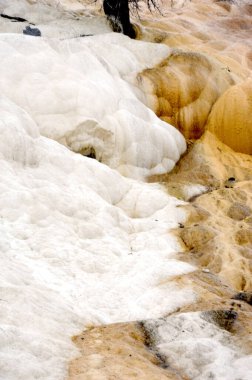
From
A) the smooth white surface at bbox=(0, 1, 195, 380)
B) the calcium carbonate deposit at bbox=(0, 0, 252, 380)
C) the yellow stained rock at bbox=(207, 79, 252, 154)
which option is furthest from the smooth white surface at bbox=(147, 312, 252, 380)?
the yellow stained rock at bbox=(207, 79, 252, 154)

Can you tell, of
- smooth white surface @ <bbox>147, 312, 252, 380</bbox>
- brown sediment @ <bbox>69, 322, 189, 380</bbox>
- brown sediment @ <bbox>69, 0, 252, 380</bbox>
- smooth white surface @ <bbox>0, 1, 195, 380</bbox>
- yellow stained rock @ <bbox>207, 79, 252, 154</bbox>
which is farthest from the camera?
yellow stained rock @ <bbox>207, 79, 252, 154</bbox>

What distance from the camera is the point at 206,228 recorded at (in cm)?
585

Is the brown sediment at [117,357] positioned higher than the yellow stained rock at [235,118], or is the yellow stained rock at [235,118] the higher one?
the brown sediment at [117,357]

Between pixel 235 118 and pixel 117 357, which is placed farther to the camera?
pixel 235 118

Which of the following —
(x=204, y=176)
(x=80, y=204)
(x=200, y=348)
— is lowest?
(x=204, y=176)

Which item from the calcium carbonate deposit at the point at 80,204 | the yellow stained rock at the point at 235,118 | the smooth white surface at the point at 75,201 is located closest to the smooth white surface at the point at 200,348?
the calcium carbonate deposit at the point at 80,204

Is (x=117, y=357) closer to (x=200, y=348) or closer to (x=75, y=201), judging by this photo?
(x=200, y=348)

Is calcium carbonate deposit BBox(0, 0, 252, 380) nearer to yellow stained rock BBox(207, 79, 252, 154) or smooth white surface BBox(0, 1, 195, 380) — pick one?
smooth white surface BBox(0, 1, 195, 380)

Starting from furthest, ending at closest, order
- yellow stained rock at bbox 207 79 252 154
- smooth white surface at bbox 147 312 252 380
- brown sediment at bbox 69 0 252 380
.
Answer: yellow stained rock at bbox 207 79 252 154, brown sediment at bbox 69 0 252 380, smooth white surface at bbox 147 312 252 380

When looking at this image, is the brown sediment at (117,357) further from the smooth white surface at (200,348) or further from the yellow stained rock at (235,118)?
the yellow stained rock at (235,118)

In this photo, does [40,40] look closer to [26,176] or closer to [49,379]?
[26,176]

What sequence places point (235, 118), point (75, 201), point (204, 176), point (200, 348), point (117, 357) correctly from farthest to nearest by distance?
point (235, 118) < point (204, 176) < point (75, 201) < point (200, 348) < point (117, 357)

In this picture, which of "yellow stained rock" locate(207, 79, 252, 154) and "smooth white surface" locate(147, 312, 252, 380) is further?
"yellow stained rock" locate(207, 79, 252, 154)

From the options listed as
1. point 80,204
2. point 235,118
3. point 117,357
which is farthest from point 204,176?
point 117,357
